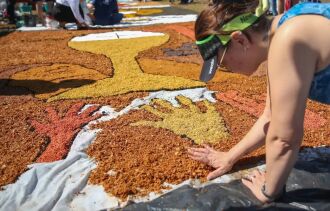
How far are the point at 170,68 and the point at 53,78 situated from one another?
187 cm

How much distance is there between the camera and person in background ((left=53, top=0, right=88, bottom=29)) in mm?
10922

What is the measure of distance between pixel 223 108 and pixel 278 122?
7.39ft

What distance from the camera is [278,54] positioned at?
185 cm

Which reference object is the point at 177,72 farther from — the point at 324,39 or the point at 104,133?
the point at 324,39

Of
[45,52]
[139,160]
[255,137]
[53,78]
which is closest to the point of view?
[255,137]

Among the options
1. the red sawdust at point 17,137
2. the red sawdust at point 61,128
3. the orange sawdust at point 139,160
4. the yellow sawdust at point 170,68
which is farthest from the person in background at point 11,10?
the orange sawdust at point 139,160

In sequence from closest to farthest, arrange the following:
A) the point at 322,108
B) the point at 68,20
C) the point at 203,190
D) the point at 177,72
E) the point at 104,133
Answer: the point at 203,190, the point at 104,133, the point at 322,108, the point at 177,72, the point at 68,20

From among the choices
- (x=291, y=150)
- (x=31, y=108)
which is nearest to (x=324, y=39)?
(x=291, y=150)

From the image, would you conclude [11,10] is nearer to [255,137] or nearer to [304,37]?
[255,137]

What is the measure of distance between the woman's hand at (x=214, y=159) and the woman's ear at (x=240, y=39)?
108 cm

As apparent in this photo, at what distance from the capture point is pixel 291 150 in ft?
6.56

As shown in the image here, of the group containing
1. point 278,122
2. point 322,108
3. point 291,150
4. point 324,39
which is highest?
point 324,39

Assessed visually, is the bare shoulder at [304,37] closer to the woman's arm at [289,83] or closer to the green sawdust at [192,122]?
the woman's arm at [289,83]

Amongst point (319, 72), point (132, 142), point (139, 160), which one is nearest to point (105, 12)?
point (132, 142)
